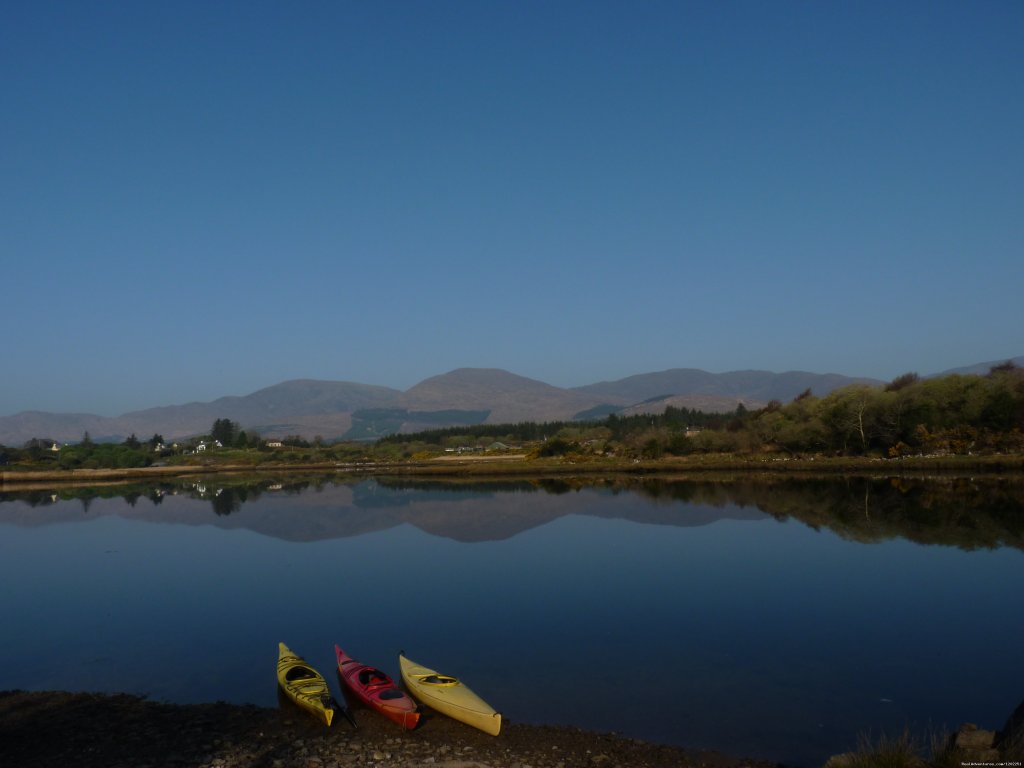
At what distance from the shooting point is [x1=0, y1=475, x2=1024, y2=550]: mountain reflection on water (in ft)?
106

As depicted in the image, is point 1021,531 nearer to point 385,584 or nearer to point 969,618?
point 969,618

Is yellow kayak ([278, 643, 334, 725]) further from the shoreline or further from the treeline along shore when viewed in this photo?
the treeline along shore

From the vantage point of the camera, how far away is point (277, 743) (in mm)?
11203

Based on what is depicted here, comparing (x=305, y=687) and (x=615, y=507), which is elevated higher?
(x=305, y=687)

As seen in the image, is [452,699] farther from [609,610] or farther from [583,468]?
[583,468]

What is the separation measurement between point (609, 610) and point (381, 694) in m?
8.46

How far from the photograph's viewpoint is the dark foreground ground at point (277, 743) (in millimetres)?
10312

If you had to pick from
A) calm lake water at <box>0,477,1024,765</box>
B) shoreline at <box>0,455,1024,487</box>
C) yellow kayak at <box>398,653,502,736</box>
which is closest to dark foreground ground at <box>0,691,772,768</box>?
yellow kayak at <box>398,653,502,736</box>

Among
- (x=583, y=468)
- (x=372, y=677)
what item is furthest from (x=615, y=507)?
(x=583, y=468)

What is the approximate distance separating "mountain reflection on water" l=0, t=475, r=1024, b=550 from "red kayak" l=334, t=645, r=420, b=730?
2104 cm

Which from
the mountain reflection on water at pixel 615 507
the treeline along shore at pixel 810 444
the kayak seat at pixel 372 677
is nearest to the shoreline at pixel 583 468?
the treeline along shore at pixel 810 444

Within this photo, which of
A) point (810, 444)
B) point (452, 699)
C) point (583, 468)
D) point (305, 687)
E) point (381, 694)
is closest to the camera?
point (452, 699)

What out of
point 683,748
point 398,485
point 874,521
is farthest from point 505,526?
point 398,485

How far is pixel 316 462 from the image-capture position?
125m
